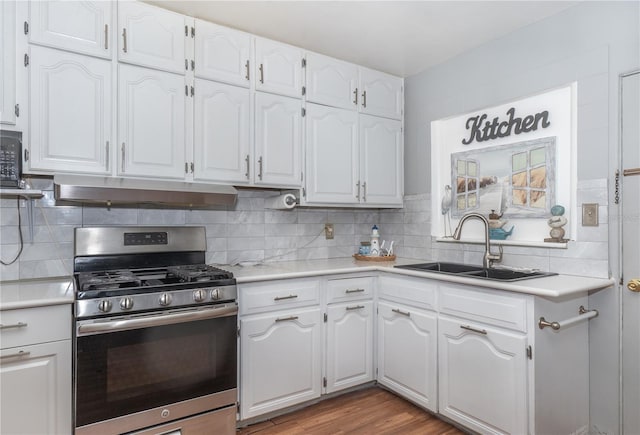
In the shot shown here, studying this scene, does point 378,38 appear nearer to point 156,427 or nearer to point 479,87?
point 479,87

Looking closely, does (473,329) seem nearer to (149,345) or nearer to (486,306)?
(486,306)

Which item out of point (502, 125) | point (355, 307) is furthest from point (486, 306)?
point (502, 125)

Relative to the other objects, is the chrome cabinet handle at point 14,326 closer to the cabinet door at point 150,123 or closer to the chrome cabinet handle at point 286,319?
the cabinet door at point 150,123

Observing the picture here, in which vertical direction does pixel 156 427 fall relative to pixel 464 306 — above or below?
below

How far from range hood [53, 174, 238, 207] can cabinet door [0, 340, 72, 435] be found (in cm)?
70

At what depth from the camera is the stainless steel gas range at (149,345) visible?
1742 millimetres

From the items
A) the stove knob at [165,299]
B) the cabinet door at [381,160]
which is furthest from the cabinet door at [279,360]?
the cabinet door at [381,160]

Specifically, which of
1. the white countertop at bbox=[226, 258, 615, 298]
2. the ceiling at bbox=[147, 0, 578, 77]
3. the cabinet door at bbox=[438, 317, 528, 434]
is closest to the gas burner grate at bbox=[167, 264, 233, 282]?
the white countertop at bbox=[226, 258, 615, 298]

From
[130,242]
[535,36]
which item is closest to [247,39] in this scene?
[130,242]

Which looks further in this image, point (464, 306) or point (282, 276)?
point (282, 276)

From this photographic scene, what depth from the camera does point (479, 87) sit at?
2770mm

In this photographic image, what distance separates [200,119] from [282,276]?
1079 mm

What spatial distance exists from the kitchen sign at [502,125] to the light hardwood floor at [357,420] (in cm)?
190

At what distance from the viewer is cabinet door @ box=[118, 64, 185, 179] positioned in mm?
2127
